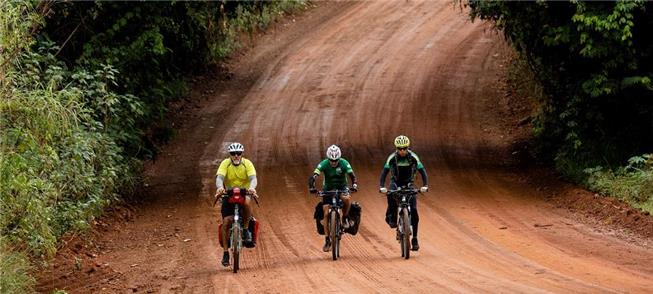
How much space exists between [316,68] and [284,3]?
22.5ft

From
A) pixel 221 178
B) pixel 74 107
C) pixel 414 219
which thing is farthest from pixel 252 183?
pixel 74 107

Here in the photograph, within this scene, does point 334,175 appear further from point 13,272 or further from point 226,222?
point 13,272

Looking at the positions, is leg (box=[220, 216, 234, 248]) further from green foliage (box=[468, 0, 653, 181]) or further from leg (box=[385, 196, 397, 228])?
green foliage (box=[468, 0, 653, 181])

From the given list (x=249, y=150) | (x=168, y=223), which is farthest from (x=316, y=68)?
(x=168, y=223)

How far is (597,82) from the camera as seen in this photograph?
73.9 ft

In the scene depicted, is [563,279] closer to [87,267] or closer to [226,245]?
[226,245]

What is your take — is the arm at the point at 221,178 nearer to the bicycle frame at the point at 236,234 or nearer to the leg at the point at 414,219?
the bicycle frame at the point at 236,234

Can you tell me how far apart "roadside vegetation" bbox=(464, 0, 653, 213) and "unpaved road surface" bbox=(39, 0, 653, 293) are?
1.54m

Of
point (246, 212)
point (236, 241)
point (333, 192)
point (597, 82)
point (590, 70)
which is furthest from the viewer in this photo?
point (590, 70)

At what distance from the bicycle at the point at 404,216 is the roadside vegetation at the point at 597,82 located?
5.94 m

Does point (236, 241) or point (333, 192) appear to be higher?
point (333, 192)

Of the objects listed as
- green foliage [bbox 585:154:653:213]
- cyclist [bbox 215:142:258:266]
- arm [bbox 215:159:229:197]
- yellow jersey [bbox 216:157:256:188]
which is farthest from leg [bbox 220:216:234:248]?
green foliage [bbox 585:154:653:213]

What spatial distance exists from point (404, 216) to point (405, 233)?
29 cm

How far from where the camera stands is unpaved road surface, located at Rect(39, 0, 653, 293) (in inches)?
621
